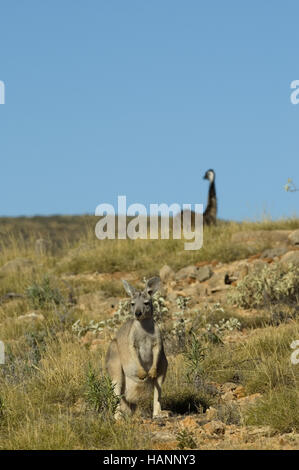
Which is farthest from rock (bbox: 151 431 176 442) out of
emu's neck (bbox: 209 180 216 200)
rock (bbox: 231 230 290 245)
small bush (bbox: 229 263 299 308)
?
emu's neck (bbox: 209 180 216 200)

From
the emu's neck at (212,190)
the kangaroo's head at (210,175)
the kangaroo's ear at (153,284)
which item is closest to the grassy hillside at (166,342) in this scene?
the kangaroo's ear at (153,284)

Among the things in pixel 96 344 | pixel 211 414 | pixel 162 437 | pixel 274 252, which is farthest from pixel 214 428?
pixel 274 252

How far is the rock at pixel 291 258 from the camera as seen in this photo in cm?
1421

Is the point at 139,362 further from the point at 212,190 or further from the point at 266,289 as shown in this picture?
the point at 212,190

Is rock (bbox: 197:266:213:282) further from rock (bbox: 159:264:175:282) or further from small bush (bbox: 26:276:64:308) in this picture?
small bush (bbox: 26:276:64:308)

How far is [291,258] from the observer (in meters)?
14.4

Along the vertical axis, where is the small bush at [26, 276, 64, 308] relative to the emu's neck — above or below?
below

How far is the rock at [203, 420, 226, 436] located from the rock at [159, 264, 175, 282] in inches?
328

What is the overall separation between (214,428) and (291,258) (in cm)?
809

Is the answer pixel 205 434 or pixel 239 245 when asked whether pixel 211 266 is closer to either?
pixel 239 245

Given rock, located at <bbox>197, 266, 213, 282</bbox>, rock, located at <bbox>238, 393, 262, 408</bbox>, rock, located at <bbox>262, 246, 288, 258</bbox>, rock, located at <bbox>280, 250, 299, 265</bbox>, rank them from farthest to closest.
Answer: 1. rock, located at <bbox>262, 246, 288, 258</bbox>
2. rock, located at <bbox>197, 266, 213, 282</bbox>
3. rock, located at <bbox>280, 250, 299, 265</bbox>
4. rock, located at <bbox>238, 393, 262, 408</bbox>

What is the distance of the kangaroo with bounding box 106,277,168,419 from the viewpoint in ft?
23.4

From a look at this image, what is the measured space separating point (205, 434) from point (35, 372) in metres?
3.45

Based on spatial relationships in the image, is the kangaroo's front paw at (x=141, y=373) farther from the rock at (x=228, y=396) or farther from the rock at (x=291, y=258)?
the rock at (x=291, y=258)
